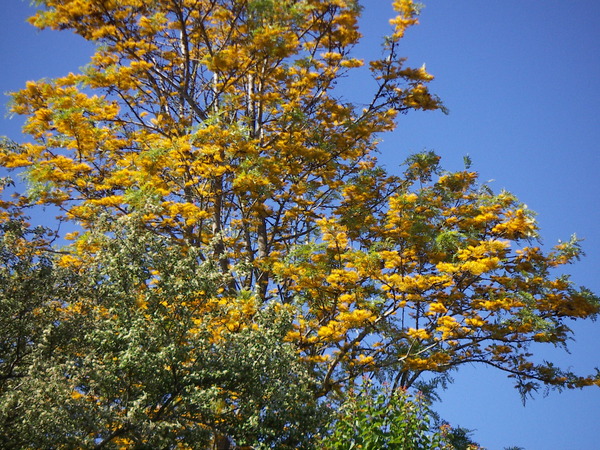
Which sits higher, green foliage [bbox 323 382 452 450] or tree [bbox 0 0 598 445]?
tree [bbox 0 0 598 445]

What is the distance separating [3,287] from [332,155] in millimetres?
7376

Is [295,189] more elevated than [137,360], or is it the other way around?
[295,189]

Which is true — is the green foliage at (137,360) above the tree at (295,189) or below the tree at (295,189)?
below

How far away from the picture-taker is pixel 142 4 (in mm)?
14086

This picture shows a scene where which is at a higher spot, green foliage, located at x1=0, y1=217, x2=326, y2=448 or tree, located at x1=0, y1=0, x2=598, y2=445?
tree, located at x1=0, y1=0, x2=598, y2=445

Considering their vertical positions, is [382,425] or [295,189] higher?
[295,189]

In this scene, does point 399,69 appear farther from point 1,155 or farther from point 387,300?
point 1,155

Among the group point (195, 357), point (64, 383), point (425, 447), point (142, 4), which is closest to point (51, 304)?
point (64, 383)

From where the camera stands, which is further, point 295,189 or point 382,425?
point 295,189

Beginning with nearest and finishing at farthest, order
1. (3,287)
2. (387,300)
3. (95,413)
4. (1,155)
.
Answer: (95,413), (3,287), (387,300), (1,155)

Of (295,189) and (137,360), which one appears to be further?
(295,189)

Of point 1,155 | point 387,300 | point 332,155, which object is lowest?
point 387,300

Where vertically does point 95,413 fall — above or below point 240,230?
below

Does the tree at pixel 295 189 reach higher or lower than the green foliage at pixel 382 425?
higher
